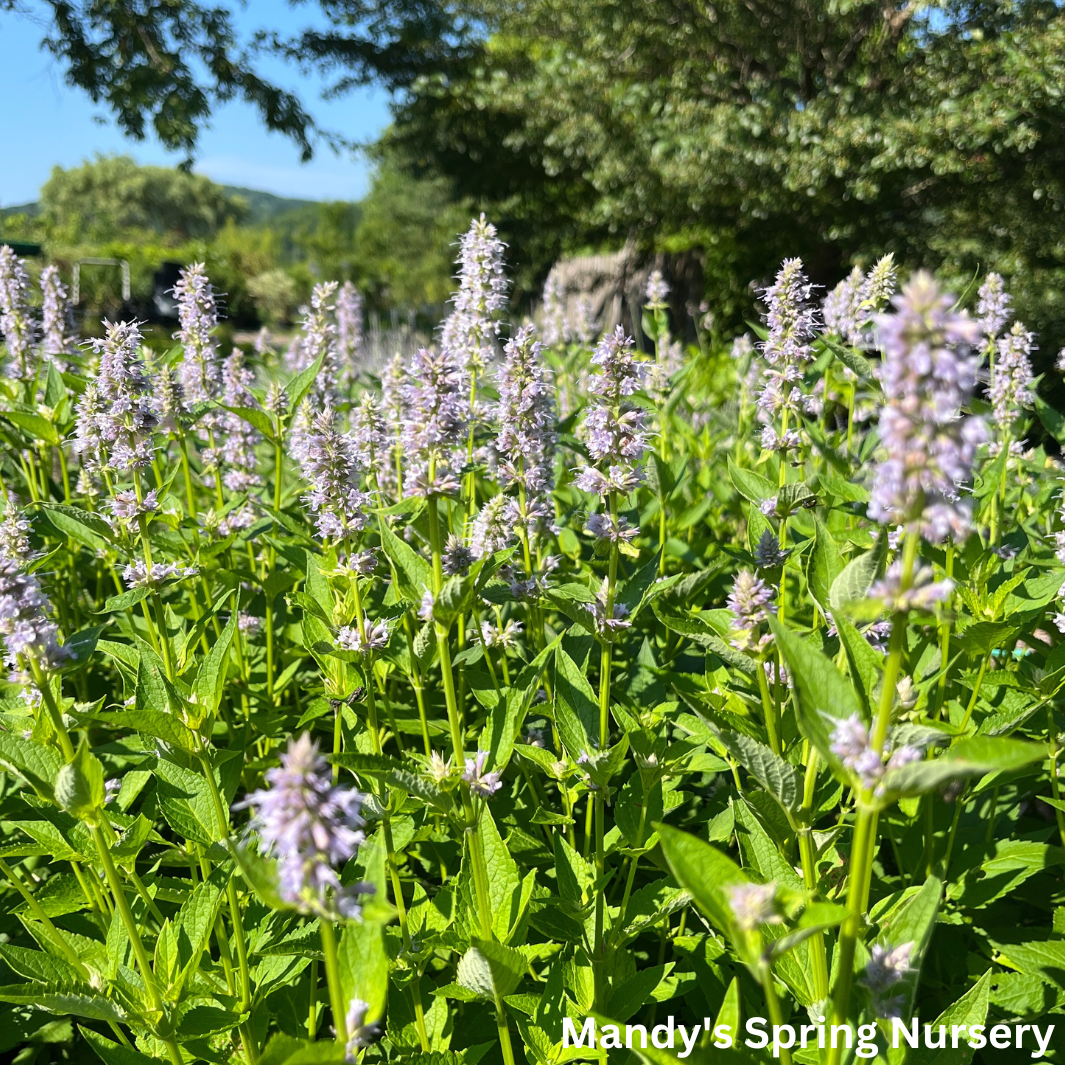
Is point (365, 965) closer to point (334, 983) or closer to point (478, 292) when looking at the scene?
point (334, 983)

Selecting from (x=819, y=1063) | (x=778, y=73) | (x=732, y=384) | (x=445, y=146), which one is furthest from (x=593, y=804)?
(x=445, y=146)

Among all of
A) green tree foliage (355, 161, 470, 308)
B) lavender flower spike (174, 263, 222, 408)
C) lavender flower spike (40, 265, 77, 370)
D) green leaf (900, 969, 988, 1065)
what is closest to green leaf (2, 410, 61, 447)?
lavender flower spike (174, 263, 222, 408)

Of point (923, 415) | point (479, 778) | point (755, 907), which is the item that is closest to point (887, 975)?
point (755, 907)

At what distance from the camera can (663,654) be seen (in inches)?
163

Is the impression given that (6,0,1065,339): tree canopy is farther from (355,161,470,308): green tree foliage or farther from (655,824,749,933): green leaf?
(355,161,470,308): green tree foliage

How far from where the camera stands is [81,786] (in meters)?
2.02

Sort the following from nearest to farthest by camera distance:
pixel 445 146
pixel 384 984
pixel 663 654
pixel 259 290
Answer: pixel 384 984 < pixel 663 654 < pixel 445 146 < pixel 259 290

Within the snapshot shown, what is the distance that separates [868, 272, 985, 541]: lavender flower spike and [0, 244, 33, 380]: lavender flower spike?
4.75m

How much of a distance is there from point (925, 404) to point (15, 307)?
486cm

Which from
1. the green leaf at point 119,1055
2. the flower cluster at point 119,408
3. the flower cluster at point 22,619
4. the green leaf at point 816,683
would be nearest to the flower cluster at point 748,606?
the green leaf at point 816,683

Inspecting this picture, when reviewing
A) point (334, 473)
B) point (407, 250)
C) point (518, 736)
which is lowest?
point (518, 736)

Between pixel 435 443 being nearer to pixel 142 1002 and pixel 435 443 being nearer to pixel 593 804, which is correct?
pixel 593 804

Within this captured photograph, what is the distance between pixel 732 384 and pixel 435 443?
7.47 m

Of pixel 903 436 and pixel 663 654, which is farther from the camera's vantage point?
pixel 663 654
